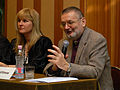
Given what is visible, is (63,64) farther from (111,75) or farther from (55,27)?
(55,27)

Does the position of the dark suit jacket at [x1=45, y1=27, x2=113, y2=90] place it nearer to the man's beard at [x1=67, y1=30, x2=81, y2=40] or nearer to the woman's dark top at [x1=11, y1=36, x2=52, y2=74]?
the man's beard at [x1=67, y1=30, x2=81, y2=40]

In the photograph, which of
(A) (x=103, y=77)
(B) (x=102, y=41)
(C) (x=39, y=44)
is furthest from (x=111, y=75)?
(C) (x=39, y=44)

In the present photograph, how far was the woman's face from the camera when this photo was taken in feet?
9.84

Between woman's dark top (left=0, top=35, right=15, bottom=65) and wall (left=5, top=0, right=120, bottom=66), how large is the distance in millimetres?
919

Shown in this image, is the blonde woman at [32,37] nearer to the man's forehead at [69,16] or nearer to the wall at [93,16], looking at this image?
the man's forehead at [69,16]

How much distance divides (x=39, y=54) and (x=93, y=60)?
98cm

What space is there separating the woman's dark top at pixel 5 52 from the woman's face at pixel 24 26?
1.39ft

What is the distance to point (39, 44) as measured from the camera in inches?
118

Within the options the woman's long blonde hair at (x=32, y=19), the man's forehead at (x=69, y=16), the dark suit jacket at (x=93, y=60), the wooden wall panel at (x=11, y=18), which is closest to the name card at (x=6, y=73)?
the dark suit jacket at (x=93, y=60)

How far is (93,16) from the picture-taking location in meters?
3.61

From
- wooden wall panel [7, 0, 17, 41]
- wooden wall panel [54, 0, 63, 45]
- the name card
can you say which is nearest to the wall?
wooden wall panel [54, 0, 63, 45]

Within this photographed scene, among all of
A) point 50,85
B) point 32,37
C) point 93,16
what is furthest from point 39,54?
point 50,85

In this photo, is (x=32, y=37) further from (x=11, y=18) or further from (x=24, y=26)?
(x=11, y=18)

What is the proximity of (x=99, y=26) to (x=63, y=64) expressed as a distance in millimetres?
1820
